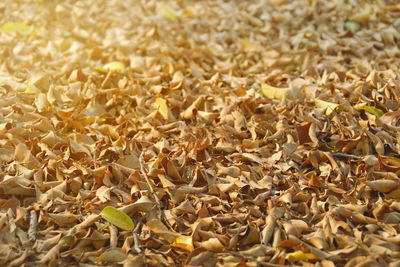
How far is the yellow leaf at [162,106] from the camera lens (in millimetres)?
2244

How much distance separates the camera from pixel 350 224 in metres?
1.63

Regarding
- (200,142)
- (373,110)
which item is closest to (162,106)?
(200,142)

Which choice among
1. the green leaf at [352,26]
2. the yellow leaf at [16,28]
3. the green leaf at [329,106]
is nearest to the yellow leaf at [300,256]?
the green leaf at [329,106]

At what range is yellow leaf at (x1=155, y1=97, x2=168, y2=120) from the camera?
2244 millimetres

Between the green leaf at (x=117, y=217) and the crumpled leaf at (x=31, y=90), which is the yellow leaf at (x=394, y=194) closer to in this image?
the green leaf at (x=117, y=217)

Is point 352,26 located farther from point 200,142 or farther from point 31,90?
point 31,90

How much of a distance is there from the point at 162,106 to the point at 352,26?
176 centimetres

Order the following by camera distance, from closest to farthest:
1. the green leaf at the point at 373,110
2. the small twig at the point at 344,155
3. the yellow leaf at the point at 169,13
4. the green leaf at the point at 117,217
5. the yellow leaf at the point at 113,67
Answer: the green leaf at the point at 117,217 < the small twig at the point at 344,155 < the green leaf at the point at 373,110 < the yellow leaf at the point at 113,67 < the yellow leaf at the point at 169,13

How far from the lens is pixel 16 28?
3.05 m

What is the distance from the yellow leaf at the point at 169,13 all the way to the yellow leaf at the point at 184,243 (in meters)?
2.20

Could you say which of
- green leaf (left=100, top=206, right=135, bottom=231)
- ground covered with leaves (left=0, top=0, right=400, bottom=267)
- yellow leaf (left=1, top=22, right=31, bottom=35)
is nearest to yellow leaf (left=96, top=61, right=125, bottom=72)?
ground covered with leaves (left=0, top=0, right=400, bottom=267)

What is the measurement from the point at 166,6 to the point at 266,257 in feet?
8.31

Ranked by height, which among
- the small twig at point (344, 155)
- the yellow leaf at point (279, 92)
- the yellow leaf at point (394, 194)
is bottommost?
the yellow leaf at point (394, 194)

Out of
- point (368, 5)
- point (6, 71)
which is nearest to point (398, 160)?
point (368, 5)
